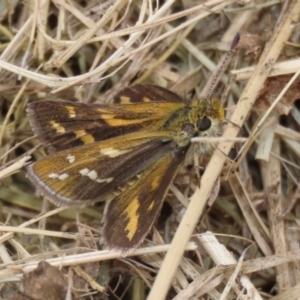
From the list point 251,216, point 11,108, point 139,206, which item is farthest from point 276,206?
point 11,108

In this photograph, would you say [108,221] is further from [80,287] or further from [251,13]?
[251,13]

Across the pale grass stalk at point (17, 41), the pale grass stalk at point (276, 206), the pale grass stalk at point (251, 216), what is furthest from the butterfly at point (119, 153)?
the pale grass stalk at point (17, 41)

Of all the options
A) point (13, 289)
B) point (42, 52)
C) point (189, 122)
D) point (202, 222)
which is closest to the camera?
point (13, 289)

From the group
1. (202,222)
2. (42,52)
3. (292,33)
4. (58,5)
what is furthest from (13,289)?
(292,33)

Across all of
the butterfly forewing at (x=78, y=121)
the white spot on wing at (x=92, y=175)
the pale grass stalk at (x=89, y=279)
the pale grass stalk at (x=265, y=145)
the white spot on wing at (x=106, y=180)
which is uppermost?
the butterfly forewing at (x=78, y=121)

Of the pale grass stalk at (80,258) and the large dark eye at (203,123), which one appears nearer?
the pale grass stalk at (80,258)

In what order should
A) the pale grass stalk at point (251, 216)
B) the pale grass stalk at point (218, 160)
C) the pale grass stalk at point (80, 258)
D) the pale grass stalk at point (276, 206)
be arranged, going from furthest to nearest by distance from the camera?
1. the pale grass stalk at point (251, 216)
2. the pale grass stalk at point (276, 206)
3. the pale grass stalk at point (80, 258)
4. the pale grass stalk at point (218, 160)

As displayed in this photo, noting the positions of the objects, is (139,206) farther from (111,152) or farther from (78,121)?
(78,121)

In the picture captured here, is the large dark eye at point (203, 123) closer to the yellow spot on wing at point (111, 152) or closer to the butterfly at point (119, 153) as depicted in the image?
the butterfly at point (119, 153)
